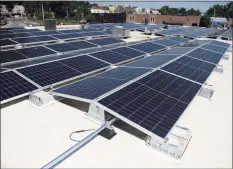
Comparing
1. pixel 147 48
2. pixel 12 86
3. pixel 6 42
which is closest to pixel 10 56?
pixel 12 86

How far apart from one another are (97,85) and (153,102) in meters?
2.71

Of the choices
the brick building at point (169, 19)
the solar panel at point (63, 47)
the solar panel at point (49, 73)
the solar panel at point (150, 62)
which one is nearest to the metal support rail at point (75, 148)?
the solar panel at point (49, 73)

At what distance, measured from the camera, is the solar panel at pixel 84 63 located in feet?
41.7

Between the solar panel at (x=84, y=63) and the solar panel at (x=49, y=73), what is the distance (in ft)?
1.51

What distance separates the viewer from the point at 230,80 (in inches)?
570

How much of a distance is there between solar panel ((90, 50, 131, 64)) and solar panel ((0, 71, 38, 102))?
6167 millimetres

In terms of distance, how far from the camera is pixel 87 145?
6.91 metres

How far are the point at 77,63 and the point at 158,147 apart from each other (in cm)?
831

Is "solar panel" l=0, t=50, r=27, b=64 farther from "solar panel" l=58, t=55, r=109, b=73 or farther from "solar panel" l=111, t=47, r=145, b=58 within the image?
"solar panel" l=111, t=47, r=145, b=58

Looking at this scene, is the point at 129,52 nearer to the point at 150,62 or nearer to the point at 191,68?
the point at 150,62

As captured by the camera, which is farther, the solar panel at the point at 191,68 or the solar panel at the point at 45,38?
the solar panel at the point at 45,38

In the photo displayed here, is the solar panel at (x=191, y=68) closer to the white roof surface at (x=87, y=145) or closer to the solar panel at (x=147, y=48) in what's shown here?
the white roof surface at (x=87, y=145)

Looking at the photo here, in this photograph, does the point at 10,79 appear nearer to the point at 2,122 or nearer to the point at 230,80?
the point at 2,122

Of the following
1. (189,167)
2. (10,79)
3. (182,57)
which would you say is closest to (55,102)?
(10,79)
